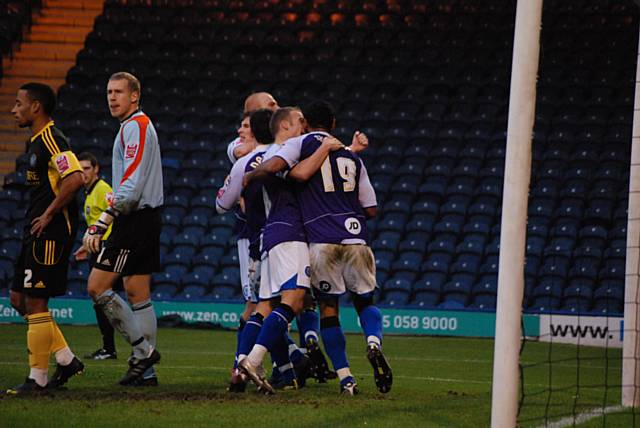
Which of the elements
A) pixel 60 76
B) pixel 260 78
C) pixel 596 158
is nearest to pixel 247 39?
pixel 260 78

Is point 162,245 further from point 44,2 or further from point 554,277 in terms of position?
point 44,2

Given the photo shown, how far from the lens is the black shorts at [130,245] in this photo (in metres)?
7.51

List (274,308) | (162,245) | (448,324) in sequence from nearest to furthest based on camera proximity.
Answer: (274,308)
(448,324)
(162,245)

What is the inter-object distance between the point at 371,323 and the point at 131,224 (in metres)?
1.81

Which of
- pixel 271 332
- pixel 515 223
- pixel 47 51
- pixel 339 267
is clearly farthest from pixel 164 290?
pixel 515 223

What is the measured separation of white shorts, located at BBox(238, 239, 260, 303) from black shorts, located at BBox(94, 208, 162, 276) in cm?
93

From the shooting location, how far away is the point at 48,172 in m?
7.35

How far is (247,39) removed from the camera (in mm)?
22750

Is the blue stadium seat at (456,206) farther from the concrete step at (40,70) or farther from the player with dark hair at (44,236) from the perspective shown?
the player with dark hair at (44,236)

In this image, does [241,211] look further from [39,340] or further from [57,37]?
[57,37]

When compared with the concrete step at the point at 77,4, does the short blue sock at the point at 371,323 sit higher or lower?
lower

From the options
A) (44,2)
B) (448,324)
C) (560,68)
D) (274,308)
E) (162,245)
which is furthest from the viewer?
(44,2)

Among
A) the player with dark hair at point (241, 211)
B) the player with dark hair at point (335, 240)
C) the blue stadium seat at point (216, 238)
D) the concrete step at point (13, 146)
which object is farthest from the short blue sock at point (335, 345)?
the concrete step at point (13, 146)

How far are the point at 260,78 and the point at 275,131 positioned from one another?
552 inches
